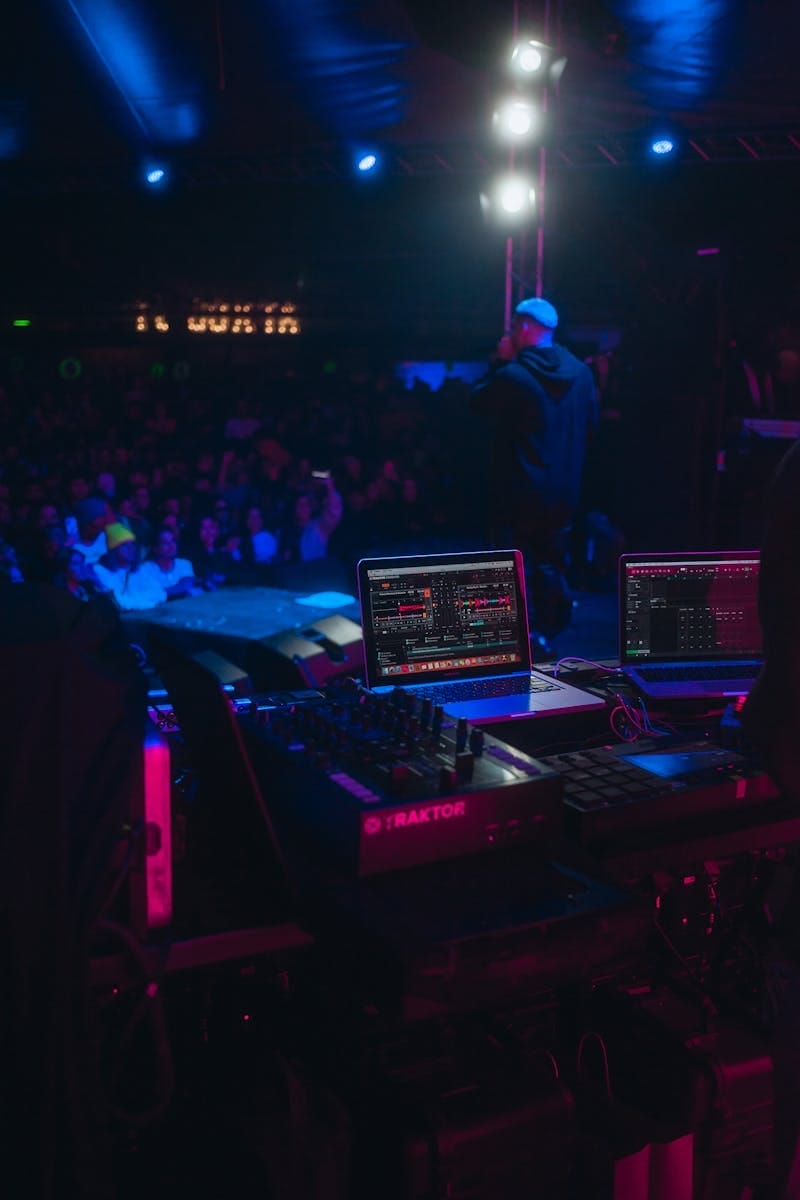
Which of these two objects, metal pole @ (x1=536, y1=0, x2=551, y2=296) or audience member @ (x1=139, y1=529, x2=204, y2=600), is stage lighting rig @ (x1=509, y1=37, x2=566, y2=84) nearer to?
metal pole @ (x1=536, y1=0, x2=551, y2=296)

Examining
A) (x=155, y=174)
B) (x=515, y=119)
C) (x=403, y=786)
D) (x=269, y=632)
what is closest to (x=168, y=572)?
(x=155, y=174)

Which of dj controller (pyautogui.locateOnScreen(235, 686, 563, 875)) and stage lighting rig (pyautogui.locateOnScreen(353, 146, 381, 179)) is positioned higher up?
stage lighting rig (pyautogui.locateOnScreen(353, 146, 381, 179))

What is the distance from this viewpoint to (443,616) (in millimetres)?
2457

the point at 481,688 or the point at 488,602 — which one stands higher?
the point at 488,602

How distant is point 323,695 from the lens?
90.7 inches

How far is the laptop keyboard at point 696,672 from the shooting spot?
252 centimetres

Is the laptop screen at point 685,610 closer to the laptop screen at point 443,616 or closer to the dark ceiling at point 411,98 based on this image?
the laptop screen at point 443,616

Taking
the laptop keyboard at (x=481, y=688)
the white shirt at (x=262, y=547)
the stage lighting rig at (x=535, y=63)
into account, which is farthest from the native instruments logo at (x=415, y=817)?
the white shirt at (x=262, y=547)

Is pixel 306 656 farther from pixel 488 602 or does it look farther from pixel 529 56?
pixel 529 56

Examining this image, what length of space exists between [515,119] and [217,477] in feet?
13.5

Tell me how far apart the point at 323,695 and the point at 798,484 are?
1.20 meters

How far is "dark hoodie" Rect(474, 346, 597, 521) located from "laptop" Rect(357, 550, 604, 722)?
207 cm

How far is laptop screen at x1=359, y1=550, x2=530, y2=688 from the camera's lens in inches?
94.9

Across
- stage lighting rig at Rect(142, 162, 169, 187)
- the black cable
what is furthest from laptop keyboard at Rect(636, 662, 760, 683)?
stage lighting rig at Rect(142, 162, 169, 187)
